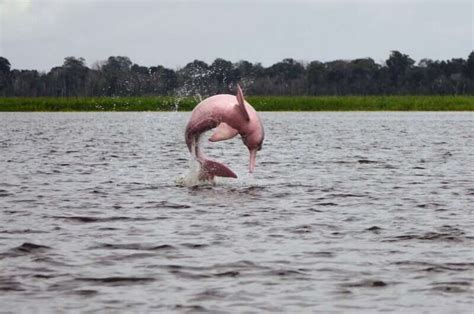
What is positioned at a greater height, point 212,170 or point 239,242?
point 212,170

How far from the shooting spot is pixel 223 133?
18.2 m

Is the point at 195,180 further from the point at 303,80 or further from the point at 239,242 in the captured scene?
the point at 303,80

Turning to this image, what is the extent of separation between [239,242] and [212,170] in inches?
260

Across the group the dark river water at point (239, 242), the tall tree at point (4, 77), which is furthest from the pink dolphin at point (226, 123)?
the tall tree at point (4, 77)

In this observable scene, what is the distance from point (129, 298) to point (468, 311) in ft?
11.2

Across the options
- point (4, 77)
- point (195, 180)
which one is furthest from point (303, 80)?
point (195, 180)

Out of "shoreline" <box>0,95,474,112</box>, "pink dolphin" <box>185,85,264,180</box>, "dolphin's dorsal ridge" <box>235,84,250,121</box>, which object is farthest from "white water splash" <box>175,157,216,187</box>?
"shoreline" <box>0,95,474,112</box>

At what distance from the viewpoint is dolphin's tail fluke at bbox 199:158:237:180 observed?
19438 millimetres

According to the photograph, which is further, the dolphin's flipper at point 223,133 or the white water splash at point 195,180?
the white water splash at point 195,180

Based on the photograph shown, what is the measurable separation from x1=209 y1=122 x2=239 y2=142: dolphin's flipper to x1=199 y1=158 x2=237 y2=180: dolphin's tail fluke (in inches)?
43.5

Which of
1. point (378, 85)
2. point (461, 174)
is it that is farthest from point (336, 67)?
point (461, 174)

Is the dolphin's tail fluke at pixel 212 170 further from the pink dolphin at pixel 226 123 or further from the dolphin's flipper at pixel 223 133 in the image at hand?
the dolphin's flipper at pixel 223 133

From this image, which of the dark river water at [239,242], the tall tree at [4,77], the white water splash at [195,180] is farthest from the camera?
the tall tree at [4,77]

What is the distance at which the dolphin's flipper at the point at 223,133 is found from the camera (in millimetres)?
18172
